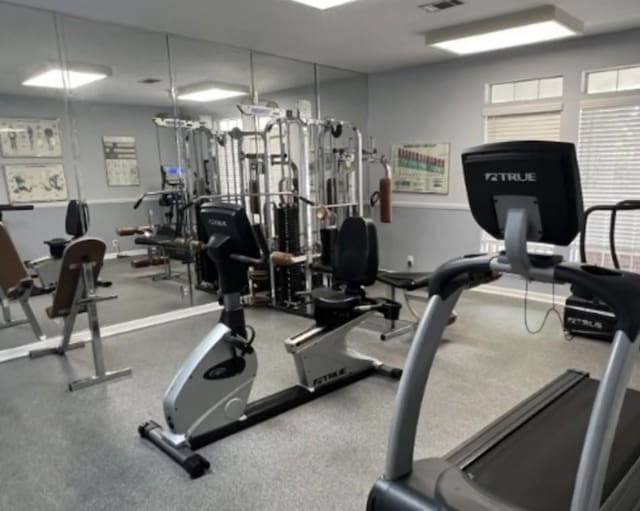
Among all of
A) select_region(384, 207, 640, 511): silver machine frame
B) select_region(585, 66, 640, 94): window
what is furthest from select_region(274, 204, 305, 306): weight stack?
select_region(384, 207, 640, 511): silver machine frame

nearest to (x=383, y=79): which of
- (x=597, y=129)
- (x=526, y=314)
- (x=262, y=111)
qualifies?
(x=262, y=111)

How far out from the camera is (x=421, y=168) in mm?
5816

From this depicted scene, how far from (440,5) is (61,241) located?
3628 mm

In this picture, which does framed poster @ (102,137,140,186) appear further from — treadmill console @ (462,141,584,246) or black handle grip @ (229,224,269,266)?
treadmill console @ (462,141,584,246)

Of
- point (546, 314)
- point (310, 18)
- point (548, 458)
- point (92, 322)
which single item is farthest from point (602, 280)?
point (546, 314)

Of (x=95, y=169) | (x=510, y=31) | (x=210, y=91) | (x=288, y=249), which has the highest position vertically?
(x=510, y=31)

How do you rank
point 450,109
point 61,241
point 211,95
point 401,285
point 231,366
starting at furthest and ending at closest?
point 450,109 → point 211,95 → point 61,241 → point 401,285 → point 231,366

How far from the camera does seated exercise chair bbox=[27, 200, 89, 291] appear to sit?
402cm

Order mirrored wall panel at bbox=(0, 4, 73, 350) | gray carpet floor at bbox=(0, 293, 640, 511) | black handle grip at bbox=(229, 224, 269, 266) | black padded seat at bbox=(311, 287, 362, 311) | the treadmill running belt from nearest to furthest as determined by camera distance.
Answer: the treadmill running belt
gray carpet floor at bbox=(0, 293, 640, 511)
black handle grip at bbox=(229, 224, 269, 266)
black padded seat at bbox=(311, 287, 362, 311)
mirrored wall panel at bbox=(0, 4, 73, 350)

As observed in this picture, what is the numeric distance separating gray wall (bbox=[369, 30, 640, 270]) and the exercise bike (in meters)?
2.99

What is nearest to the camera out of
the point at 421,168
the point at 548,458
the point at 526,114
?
the point at 548,458

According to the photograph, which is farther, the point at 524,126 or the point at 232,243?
the point at 524,126

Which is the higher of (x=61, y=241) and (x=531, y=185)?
(x=531, y=185)

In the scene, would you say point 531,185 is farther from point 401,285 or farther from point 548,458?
point 401,285
